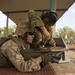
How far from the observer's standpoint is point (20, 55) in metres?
1.78

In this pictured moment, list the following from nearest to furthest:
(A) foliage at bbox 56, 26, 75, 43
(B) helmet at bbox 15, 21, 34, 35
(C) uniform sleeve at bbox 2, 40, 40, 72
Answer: (C) uniform sleeve at bbox 2, 40, 40, 72
(B) helmet at bbox 15, 21, 34, 35
(A) foliage at bbox 56, 26, 75, 43

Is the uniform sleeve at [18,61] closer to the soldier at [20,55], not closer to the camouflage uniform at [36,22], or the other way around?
the soldier at [20,55]

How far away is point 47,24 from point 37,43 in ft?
0.81

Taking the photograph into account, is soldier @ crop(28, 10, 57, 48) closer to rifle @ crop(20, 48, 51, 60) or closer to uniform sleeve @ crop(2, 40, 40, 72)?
rifle @ crop(20, 48, 51, 60)

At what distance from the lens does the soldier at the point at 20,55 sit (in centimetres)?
175

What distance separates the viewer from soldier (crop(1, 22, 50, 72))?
1.75 meters

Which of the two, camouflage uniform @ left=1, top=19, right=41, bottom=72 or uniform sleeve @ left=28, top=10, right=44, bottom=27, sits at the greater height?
uniform sleeve @ left=28, top=10, right=44, bottom=27

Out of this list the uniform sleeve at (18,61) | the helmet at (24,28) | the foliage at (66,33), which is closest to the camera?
the uniform sleeve at (18,61)

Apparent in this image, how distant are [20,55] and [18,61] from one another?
0.06 m

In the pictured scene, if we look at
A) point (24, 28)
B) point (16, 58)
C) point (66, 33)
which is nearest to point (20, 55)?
point (16, 58)

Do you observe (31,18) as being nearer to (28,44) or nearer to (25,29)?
(25,29)

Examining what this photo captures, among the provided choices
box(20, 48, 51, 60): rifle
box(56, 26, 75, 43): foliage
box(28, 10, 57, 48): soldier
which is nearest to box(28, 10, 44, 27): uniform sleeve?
box(28, 10, 57, 48): soldier

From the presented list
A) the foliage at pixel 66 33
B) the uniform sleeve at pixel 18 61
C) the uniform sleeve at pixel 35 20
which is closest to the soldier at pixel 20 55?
the uniform sleeve at pixel 18 61

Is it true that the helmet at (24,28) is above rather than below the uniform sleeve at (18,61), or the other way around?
above
